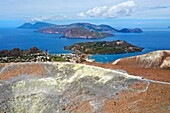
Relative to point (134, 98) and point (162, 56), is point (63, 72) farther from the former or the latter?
point (162, 56)

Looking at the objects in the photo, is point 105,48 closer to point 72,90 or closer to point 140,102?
point 72,90

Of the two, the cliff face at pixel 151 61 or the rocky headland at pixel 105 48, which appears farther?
the rocky headland at pixel 105 48

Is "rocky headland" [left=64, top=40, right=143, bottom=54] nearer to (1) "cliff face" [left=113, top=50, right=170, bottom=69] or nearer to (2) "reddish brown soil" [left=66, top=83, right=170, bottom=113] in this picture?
(1) "cliff face" [left=113, top=50, right=170, bottom=69]

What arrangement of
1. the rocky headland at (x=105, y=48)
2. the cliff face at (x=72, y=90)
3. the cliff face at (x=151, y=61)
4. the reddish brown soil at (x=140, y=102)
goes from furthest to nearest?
the rocky headland at (x=105, y=48), the cliff face at (x=151, y=61), the cliff face at (x=72, y=90), the reddish brown soil at (x=140, y=102)

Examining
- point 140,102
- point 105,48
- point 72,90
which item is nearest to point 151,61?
point 72,90

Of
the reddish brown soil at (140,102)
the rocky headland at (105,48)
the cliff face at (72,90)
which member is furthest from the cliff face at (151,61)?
the rocky headland at (105,48)

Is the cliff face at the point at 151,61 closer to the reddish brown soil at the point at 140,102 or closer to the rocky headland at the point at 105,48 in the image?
the reddish brown soil at the point at 140,102

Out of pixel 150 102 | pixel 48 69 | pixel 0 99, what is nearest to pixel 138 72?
pixel 150 102

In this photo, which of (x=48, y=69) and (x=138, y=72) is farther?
(x=48, y=69)
